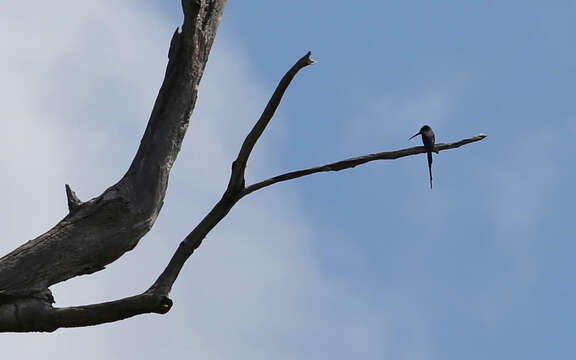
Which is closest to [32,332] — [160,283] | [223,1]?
[160,283]

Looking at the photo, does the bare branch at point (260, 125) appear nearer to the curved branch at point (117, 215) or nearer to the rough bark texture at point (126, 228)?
the rough bark texture at point (126, 228)

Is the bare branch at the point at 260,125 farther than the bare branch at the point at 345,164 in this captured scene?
No

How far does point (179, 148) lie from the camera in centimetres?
760

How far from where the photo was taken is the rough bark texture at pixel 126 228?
272 inches

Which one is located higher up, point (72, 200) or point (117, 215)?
point (72, 200)

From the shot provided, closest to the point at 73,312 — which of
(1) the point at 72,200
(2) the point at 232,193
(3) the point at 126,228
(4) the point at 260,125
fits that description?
(3) the point at 126,228

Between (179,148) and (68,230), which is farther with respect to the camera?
(179,148)

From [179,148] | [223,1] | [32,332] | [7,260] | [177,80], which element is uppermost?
[223,1]

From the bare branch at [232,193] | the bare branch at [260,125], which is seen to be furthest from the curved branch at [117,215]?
the bare branch at [260,125]

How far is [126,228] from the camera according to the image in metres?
7.15

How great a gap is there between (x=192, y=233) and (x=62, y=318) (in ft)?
3.38

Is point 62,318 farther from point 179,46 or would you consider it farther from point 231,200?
point 179,46

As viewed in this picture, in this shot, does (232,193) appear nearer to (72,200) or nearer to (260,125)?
(260,125)

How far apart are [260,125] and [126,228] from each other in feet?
3.79
